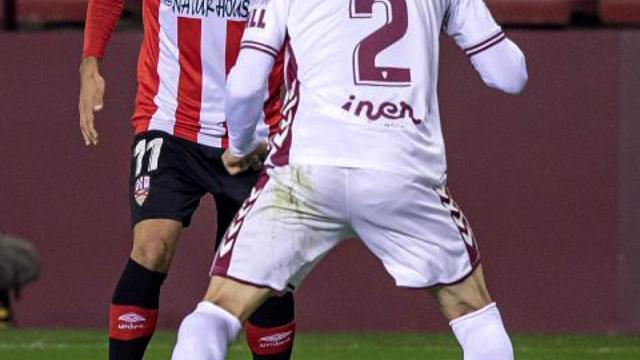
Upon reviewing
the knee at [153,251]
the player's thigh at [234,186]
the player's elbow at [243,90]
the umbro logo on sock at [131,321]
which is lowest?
the umbro logo on sock at [131,321]

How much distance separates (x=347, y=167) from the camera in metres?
5.24

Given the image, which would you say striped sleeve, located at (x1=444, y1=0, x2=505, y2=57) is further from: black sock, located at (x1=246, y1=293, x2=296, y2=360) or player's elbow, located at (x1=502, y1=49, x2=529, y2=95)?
black sock, located at (x1=246, y1=293, x2=296, y2=360)

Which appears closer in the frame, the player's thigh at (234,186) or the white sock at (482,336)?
the white sock at (482,336)

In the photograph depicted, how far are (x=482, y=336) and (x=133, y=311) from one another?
5.21ft

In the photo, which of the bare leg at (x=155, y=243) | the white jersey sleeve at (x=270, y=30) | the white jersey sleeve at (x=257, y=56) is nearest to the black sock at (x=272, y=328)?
the bare leg at (x=155, y=243)

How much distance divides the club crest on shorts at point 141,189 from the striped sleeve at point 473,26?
1539 mm

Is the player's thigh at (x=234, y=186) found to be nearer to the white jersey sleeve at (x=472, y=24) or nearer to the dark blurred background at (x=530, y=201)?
the white jersey sleeve at (x=472, y=24)

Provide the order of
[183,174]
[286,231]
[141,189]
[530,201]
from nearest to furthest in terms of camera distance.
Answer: [286,231], [141,189], [183,174], [530,201]

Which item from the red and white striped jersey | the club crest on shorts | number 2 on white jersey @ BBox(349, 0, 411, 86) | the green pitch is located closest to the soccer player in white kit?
number 2 on white jersey @ BBox(349, 0, 411, 86)

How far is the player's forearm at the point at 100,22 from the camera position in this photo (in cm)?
677

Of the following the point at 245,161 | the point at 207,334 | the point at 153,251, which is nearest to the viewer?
the point at 207,334

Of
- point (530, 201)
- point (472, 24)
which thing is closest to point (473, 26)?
point (472, 24)

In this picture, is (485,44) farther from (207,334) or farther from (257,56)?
(207,334)

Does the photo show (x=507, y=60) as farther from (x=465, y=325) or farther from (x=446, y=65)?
(x=446, y=65)
